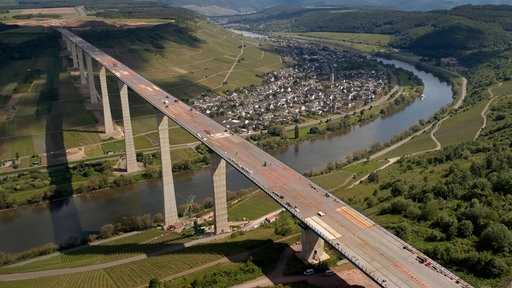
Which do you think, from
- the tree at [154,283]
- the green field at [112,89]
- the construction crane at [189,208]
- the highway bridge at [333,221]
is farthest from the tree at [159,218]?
the green field at [112,89]

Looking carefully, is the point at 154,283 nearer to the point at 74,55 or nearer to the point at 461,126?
the point at 461,126

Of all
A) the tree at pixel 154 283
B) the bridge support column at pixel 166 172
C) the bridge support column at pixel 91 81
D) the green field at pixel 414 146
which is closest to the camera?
the tree at pixel 154 283

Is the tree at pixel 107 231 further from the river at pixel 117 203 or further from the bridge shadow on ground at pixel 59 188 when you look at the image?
the river at pixel 117 203

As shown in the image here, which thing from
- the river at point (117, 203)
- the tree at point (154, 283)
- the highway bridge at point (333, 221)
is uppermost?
the highway bridge at point (333, 221)

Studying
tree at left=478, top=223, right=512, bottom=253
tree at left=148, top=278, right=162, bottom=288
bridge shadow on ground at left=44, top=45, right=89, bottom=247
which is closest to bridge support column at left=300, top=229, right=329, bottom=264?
tree at left=478, top=223, right=512, bottom=253

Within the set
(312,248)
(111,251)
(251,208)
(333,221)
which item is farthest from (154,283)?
(251,208)
